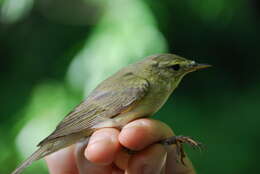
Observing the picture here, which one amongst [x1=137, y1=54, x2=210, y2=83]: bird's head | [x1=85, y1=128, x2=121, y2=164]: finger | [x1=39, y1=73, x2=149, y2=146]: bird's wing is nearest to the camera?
[x1=85, y1=128, x2=121, y2=164]: finger

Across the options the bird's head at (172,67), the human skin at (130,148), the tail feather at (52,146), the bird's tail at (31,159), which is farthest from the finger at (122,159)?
the bird's head at (172,67)

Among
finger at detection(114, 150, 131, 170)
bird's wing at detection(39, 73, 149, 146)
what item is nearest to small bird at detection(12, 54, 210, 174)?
bird's wing at detection(39, 73, 149, 146)

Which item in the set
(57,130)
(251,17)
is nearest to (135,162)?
(57,130)

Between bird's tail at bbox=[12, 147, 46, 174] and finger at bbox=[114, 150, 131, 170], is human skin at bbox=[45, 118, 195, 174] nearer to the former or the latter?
finger at bbox=[114, 150, 131, 170]

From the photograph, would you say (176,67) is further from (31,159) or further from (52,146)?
(31,159)

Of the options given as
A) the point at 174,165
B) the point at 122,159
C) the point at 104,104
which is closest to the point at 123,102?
the point at 104,104

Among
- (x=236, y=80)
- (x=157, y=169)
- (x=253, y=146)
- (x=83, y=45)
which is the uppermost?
(x=83, y=45)

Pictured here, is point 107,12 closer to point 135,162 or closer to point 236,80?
point 236,80
